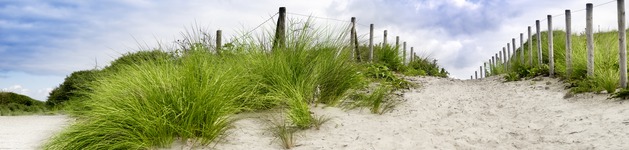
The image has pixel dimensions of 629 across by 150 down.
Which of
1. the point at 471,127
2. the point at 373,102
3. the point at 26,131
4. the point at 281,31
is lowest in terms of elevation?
the point at 26,131

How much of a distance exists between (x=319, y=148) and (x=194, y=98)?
49.9 inches

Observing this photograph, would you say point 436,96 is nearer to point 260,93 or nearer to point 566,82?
point 566,82

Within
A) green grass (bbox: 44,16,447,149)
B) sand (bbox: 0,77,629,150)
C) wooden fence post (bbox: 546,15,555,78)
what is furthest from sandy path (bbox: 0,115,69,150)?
wooden fence post (bbox: 546,15,555,78)

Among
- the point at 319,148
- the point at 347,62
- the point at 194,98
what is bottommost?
the point at 319,148

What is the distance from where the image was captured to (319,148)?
201 inches

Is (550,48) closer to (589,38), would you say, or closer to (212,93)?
(589,38)

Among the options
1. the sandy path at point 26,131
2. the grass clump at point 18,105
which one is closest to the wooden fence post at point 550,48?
the sandy path at point 26,131

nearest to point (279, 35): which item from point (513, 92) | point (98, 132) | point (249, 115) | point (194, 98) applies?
point (249, 115)

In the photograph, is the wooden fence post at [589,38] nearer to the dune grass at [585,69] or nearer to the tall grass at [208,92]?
the dune grass at [585,69]

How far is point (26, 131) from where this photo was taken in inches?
275

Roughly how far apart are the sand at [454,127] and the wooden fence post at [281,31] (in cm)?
104

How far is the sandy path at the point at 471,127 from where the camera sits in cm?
525

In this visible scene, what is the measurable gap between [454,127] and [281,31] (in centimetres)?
265

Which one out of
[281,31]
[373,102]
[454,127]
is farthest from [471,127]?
[281,31]
